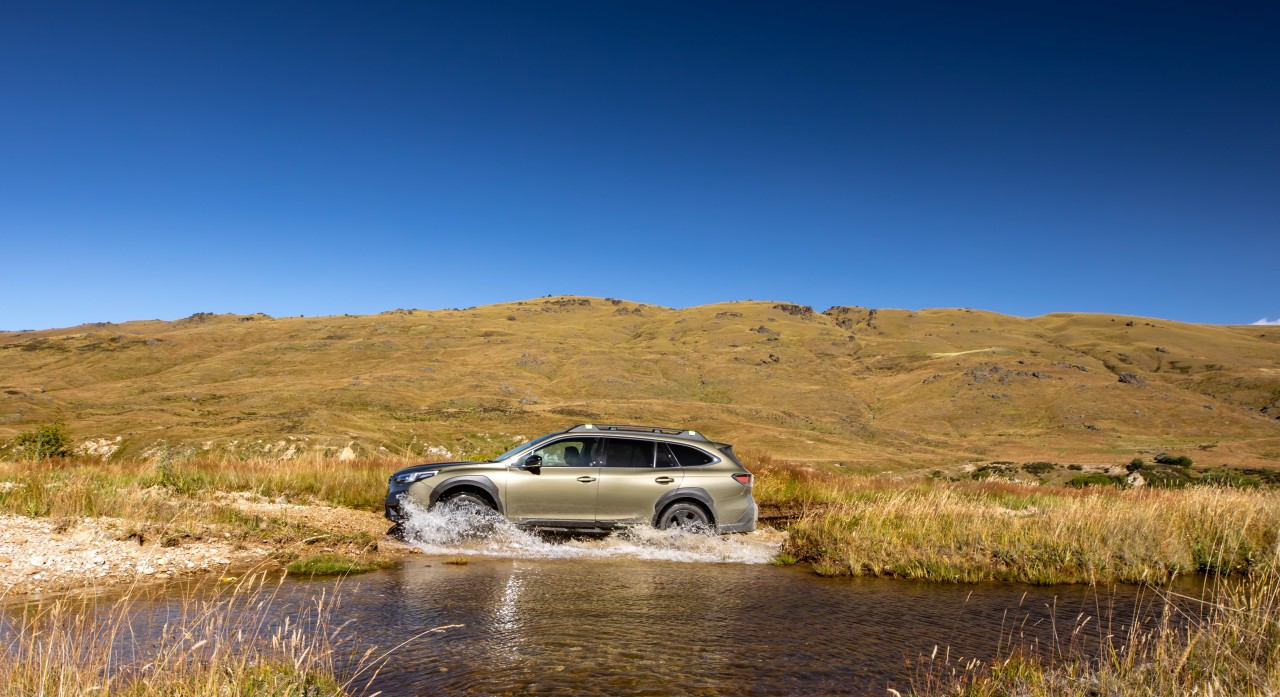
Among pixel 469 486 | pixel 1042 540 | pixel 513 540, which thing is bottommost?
pixel 513 540

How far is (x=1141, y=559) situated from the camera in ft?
34.0

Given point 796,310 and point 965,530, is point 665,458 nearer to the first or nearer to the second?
point 965,530

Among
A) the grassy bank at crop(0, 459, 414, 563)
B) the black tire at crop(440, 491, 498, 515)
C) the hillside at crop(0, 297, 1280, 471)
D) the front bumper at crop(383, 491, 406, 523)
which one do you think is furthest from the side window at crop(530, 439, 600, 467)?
the hillside at crop(0, 297, 1280, 471)

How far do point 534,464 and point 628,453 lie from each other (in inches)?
55.1

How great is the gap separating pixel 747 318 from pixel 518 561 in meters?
129

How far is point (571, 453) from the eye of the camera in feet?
36.8

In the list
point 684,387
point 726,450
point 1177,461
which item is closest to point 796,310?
point 684,387

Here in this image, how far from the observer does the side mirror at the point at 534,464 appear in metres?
10.8

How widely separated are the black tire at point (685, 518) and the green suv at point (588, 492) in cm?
1

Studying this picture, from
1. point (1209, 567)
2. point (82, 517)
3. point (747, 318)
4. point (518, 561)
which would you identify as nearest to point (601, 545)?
point (518, 561)

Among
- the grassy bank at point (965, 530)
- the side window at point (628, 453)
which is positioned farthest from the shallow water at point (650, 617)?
the side window at point (628, 453)

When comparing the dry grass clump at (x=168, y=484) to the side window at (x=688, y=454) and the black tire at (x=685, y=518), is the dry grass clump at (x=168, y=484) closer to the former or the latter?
the black tire at (x=685, y=518)

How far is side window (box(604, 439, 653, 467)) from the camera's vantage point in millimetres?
11102

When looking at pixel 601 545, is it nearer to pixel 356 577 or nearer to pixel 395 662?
pixel 356 577
